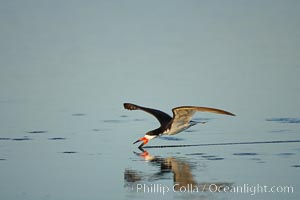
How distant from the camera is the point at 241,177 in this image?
1043 centimetres

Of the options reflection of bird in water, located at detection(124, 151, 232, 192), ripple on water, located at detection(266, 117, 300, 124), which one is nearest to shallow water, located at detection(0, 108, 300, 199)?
reflection of bird in water, located at detection(124, 151, 232, 192)

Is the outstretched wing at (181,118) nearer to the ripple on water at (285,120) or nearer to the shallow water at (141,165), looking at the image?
the shallow water at (141,165)

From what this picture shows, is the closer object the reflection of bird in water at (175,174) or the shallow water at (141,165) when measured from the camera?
the shallow water at (141,165)

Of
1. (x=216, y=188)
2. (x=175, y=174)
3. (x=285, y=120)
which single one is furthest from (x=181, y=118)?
(x=216, y=188)

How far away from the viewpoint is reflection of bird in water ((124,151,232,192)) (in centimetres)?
1005

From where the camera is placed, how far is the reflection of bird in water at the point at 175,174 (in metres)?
10.1

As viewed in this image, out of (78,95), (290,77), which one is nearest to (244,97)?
(290,77)

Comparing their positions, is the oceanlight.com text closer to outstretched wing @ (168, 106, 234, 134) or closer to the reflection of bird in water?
the reflection of bird in water

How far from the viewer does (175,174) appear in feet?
35.1

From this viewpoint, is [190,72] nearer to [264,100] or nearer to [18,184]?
[264,100]

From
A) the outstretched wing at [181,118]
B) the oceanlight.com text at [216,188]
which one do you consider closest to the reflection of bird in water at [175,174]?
the oceanlight.com text at [216,188]

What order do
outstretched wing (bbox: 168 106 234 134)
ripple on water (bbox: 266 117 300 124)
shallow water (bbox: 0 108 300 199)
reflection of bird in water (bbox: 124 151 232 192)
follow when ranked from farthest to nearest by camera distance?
ripple on water (bbox: 266 117 300 124) → outstretched wing (bbox: 168 106 234 134) → reflection of bird in water (bbox: 124 151 232 192) → shallow water (bbox: 0 108 300 199)

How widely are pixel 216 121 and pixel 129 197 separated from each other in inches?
202

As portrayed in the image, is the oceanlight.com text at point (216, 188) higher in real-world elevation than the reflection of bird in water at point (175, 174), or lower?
lower
